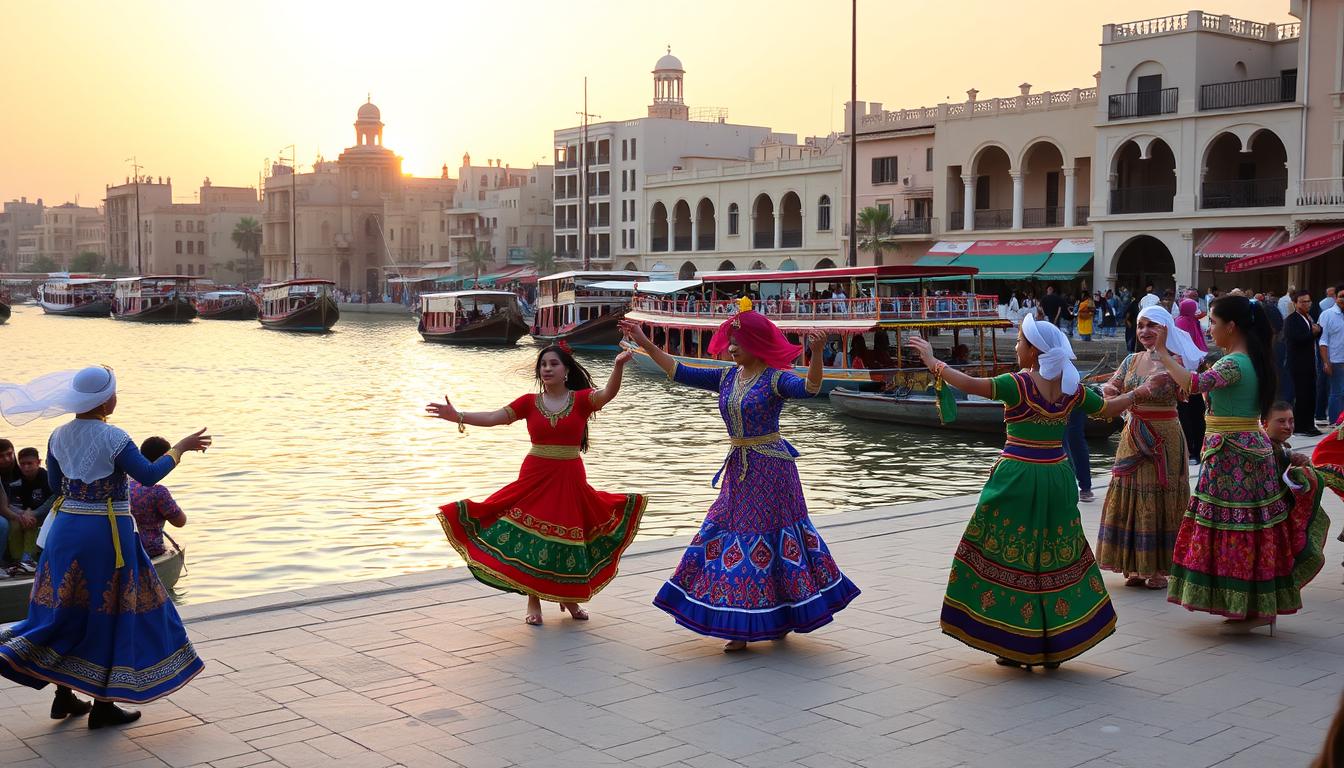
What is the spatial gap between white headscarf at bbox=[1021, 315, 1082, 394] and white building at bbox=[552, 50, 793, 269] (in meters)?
57.8

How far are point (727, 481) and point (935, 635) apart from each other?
4.41 ft

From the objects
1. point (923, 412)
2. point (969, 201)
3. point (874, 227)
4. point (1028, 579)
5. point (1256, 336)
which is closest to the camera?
point (1028, 579)

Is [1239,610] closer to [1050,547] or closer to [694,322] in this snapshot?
[1050,547]

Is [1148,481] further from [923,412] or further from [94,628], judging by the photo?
[923,412]

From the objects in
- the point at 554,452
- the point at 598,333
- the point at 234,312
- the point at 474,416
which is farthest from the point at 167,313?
the point at 554,452

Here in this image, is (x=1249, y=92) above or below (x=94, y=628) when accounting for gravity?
above

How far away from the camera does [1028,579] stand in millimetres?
5922

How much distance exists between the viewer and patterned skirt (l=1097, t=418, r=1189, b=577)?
757 cm

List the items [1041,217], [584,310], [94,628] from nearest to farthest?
[94,628]
[1041,217]
[584,310]

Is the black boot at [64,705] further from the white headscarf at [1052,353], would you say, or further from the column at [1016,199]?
the column at [1016,199]

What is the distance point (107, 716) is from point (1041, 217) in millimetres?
40185

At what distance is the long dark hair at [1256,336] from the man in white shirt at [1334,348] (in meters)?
9.10

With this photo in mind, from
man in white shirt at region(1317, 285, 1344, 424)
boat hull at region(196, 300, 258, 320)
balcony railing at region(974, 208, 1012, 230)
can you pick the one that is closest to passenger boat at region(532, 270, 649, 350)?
balcony railing at region(974, 208, 1012, 230)

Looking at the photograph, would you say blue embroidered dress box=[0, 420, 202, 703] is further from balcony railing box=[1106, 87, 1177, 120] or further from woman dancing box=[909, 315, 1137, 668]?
balcony railing box=[1106, 87, 1177, 120]
